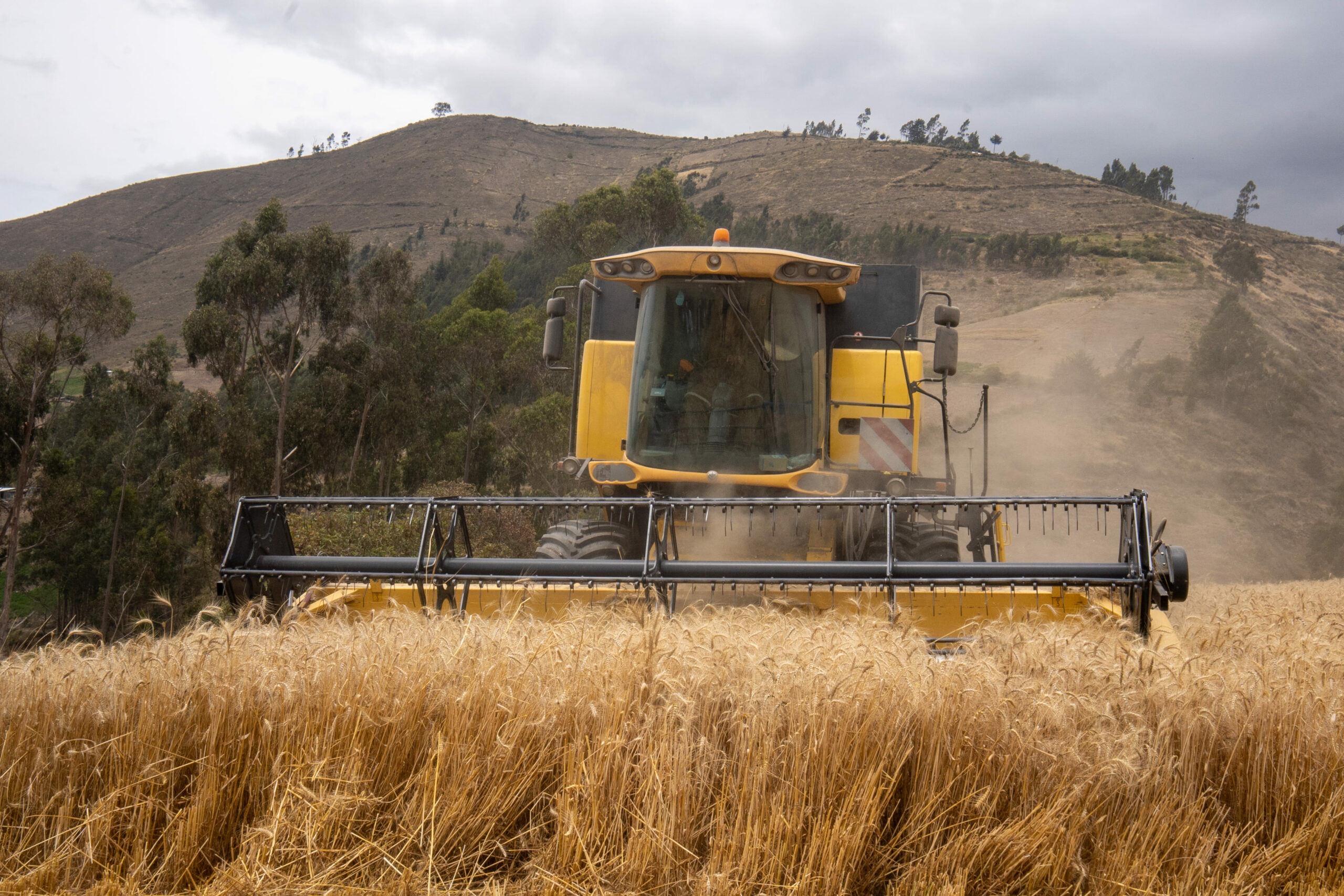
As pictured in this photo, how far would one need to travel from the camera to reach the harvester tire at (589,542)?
555cm

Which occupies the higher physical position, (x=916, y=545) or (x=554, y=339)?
(x=554, y=339)

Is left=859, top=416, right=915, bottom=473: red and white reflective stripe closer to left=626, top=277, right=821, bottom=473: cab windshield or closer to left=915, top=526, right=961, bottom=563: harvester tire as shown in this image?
left=626, top=277, right=821, bottom=473: cab windshield

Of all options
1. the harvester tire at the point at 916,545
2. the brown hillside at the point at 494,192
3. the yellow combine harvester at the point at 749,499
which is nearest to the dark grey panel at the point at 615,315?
the yellow combine harvester at the point at 749,499

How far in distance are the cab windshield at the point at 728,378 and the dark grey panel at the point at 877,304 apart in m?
0.99

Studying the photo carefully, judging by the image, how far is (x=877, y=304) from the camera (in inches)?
280

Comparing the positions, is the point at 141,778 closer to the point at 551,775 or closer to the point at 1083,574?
the point at 551,775

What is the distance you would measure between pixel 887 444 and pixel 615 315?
2.40 metres

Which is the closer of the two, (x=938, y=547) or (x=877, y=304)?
(x=938, y=547)

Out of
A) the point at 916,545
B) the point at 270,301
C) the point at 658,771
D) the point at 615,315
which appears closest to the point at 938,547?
the point at 916,545

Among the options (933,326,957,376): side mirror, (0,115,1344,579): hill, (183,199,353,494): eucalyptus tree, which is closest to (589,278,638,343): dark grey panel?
(933,326,957,376): side mirror

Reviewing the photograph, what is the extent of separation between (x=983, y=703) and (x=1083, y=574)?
1663 mm

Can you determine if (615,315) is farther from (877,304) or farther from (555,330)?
(877,304)

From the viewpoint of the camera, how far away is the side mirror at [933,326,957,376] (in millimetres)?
6238

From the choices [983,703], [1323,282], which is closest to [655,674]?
[983,703]
